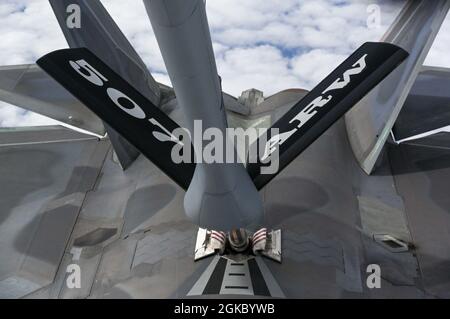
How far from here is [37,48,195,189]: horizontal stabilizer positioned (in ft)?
19.9

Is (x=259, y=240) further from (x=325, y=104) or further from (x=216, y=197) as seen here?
(x=325, y=104)

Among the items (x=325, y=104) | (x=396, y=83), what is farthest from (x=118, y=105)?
(x=396, y=83)

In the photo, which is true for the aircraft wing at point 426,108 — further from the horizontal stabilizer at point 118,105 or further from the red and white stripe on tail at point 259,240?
the horizontal stabilizer at point 118,105

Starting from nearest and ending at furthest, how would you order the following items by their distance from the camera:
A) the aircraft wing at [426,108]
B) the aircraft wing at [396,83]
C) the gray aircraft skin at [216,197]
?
the gray aircraft skin at [216,197]
the aircraft wing at [396,83]
the aircraft wing at [426,108]

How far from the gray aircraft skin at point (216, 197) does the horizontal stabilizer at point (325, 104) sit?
1.73 feet

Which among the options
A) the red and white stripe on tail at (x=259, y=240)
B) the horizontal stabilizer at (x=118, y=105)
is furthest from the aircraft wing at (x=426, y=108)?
the horizontal stabilizer at (x=118, y=105)

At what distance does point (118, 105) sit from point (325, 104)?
264 centimetres

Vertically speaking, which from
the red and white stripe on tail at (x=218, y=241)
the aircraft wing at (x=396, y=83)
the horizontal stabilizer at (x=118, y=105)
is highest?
the aircraft wing at (x=396, y=83)

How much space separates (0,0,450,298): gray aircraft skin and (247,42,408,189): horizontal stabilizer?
526 millimetres

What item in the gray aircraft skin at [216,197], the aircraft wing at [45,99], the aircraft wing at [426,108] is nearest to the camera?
the gray aircraft skin at [216,197]

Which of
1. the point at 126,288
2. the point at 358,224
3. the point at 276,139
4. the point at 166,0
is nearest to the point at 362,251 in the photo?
the point at 358,224

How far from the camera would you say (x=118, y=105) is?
6.12m

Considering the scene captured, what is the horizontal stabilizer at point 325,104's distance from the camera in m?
6.42

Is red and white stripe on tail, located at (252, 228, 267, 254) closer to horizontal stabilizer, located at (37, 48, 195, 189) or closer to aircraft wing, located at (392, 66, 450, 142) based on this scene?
horizontal stabilizer, located at (37, 48, 195, 189)
